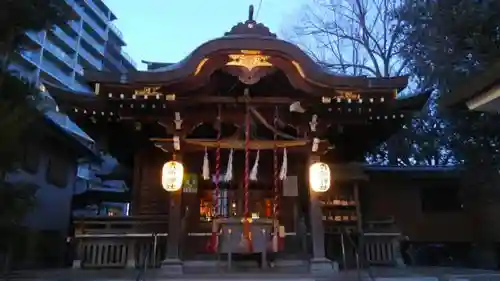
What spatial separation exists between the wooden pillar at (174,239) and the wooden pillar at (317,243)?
274cm

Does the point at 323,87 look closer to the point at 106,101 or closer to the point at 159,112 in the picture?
the point at 159,112

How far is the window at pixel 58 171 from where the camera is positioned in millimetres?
14219

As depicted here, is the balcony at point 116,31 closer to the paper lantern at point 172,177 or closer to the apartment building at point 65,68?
the apartment building at point 65,68

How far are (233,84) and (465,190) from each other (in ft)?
26.8

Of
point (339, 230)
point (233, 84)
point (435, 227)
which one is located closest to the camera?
point (233, 84)

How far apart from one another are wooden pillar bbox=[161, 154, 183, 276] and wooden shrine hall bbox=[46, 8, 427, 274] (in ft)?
0.08

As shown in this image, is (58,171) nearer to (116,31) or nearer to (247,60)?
(247,60)

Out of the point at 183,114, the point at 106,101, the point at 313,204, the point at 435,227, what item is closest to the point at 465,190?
the point at 435,227

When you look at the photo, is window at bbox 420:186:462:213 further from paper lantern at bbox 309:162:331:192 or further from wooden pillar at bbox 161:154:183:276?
wooden pillar at bbox 161:154:183:276

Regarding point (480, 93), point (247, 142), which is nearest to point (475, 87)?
point (480, 93)

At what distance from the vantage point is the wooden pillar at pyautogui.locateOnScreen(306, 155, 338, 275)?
8.59 m

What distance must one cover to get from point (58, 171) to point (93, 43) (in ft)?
141

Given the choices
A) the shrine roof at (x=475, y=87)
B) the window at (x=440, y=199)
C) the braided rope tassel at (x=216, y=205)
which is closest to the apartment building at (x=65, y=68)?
the braided rope tassel at (x=216, y=205)

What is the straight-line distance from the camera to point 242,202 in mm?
10922
